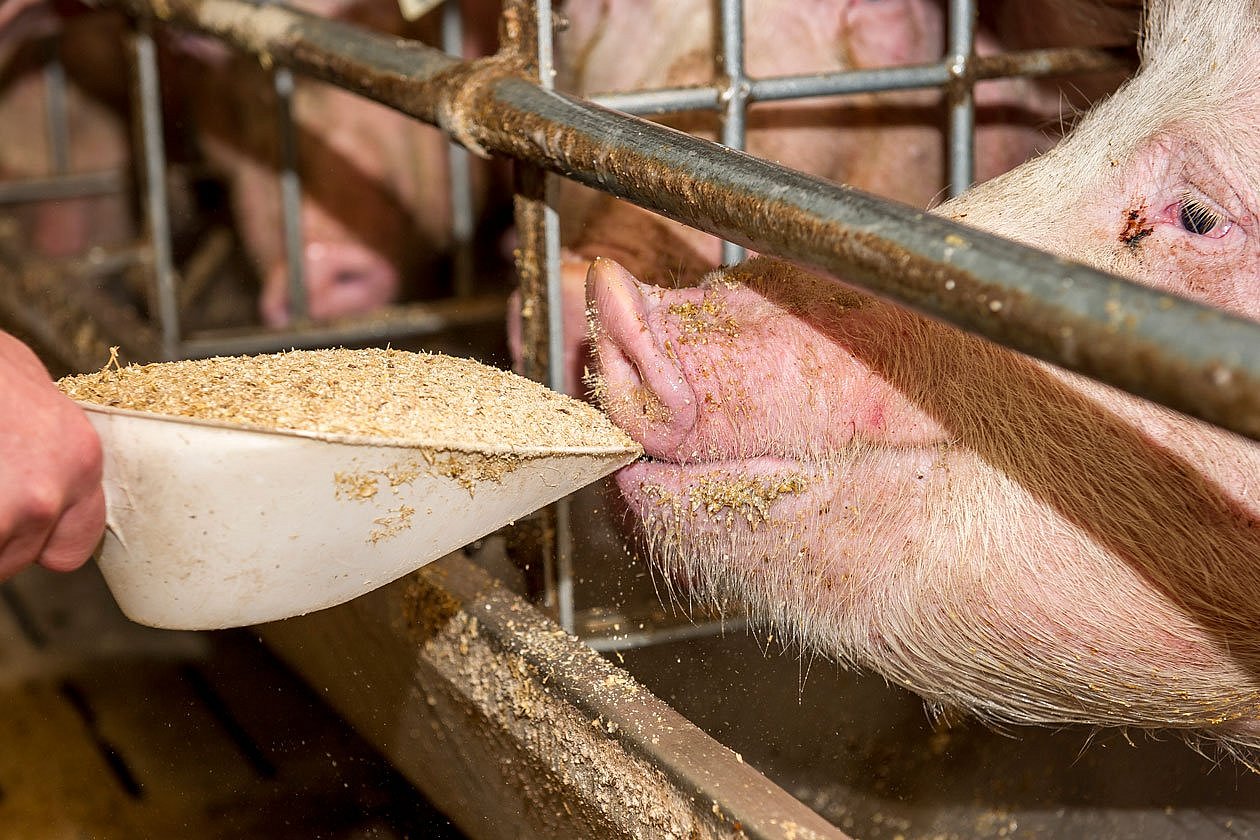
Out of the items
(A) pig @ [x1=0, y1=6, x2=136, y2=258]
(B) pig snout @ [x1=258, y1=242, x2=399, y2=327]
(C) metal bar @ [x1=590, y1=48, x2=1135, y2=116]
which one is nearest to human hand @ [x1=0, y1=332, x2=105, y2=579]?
(C) metal bar @ [x1=590, y1=48, x2=1135, y2=116]

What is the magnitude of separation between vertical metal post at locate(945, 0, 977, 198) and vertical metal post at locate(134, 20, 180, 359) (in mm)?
1243

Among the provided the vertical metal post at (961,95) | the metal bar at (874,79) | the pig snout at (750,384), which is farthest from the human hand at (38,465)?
the vertical metal post at (961,95)

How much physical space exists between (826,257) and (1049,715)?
0.58m

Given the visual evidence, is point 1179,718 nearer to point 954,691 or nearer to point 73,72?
point 954,691

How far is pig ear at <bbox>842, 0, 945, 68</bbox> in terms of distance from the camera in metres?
1.83

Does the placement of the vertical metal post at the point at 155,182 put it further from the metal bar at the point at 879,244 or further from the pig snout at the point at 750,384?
the pig snout at the point at 750,384

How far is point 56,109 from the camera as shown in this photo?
343cm

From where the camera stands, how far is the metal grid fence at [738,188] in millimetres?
613

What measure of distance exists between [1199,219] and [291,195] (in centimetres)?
171

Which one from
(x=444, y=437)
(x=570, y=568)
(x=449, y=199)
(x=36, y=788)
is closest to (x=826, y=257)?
(x=444, y=437)

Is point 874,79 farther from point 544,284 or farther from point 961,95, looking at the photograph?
point 544,284

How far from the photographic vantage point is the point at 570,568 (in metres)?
1.37

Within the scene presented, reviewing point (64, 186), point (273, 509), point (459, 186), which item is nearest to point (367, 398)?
point (273, 509)

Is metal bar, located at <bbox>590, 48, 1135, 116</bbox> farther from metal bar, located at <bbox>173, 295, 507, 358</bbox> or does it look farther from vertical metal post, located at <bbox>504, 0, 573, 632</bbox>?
metal bar, located at <bbox>173, 295, 507, 358</bbox>
